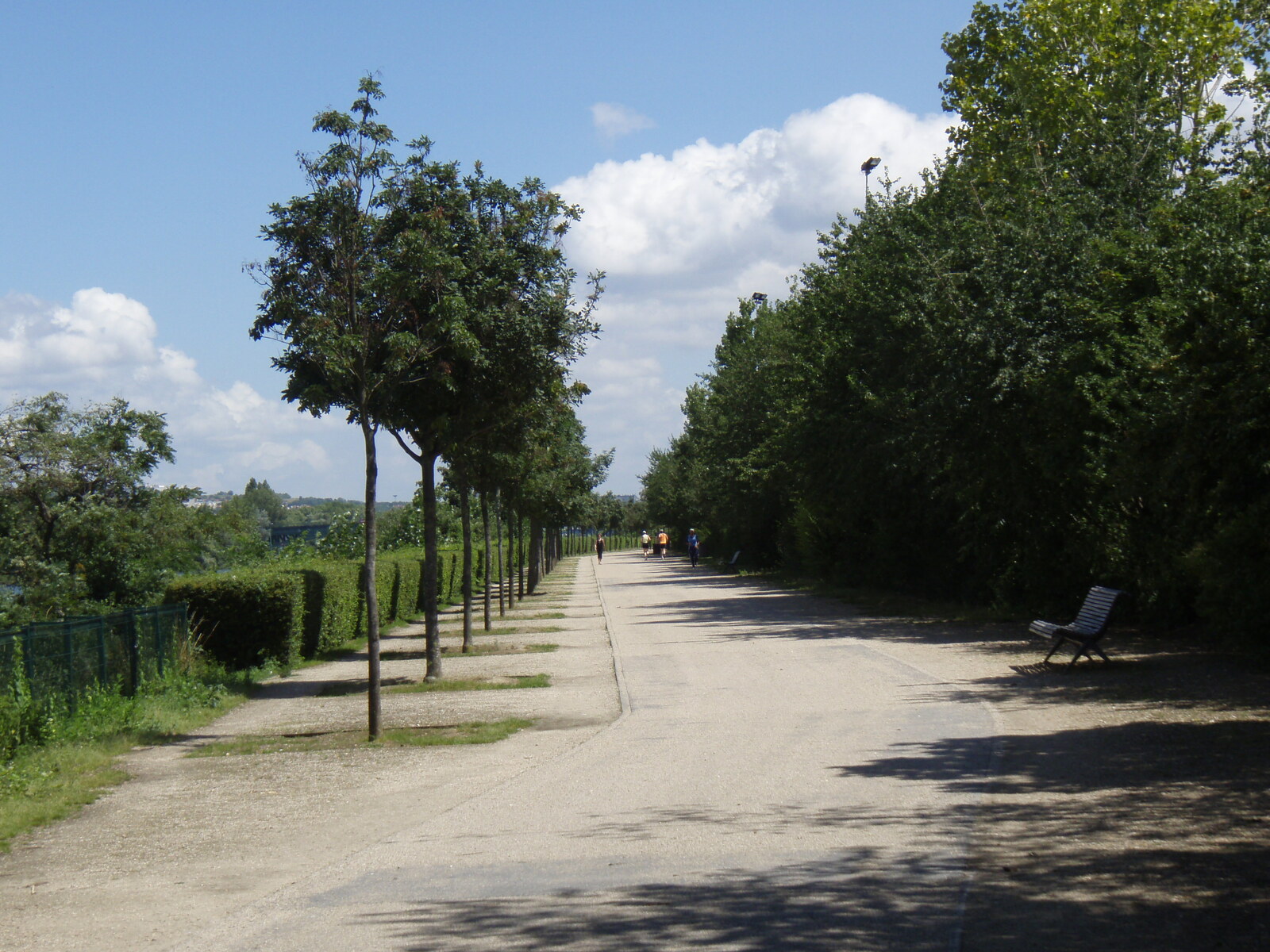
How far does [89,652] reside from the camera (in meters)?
12.4

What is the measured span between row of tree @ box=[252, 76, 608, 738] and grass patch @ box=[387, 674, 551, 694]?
45 cm

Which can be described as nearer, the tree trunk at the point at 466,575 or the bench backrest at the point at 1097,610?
the bench backrest at the point at 1097,610

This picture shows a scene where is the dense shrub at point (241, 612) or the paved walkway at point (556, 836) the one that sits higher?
the dense shrub at point (241, 612)

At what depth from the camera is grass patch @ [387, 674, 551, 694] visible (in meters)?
Answer: 16.0

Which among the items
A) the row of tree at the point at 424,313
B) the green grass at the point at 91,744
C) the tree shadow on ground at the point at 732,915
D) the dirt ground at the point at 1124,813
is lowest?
the green grass at the point at 91,744

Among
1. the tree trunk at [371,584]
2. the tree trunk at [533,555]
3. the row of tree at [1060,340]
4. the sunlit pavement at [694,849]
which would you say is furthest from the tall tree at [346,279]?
the tree trunk at [533,555]

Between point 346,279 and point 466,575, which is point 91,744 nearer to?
point 346,279

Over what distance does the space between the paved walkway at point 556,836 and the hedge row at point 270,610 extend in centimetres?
309

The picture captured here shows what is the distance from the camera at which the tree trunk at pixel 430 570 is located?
1662 centimetres

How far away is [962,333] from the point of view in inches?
803

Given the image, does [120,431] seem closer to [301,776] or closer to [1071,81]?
[301,776]

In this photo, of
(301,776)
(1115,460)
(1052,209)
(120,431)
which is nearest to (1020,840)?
(301,776)

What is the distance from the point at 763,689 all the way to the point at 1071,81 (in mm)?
22694

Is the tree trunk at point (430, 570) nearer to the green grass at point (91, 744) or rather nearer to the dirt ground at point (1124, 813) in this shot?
the green grass at point (91, 744)
